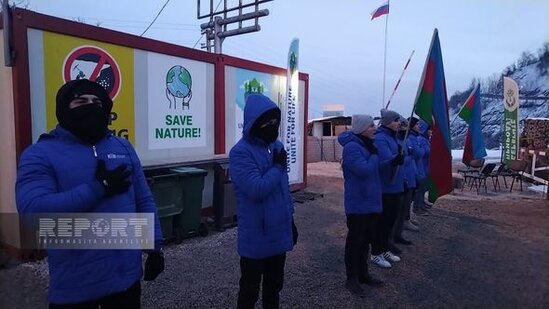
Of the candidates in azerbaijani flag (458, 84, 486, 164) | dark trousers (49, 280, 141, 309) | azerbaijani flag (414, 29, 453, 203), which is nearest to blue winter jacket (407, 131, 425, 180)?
azerbaijani flag (414, 29, 453, 203)

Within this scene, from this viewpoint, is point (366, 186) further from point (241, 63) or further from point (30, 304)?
point (241, 63)

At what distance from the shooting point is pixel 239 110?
7961mm

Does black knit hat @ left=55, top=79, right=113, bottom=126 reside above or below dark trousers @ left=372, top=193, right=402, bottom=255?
above

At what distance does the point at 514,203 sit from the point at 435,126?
6715mm

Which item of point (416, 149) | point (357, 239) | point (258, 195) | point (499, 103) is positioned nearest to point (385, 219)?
point (357, 239)

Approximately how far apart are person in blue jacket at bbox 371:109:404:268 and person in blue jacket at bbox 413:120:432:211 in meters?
2.03

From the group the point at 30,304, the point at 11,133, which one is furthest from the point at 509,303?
the point at 11,133

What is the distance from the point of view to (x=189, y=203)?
612 centimetres

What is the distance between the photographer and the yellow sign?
4.90m

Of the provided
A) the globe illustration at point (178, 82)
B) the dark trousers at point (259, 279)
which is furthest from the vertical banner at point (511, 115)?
the dark trousers at point (259, 279)

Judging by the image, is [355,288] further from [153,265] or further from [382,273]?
[153,265]

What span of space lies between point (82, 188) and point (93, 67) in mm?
3996

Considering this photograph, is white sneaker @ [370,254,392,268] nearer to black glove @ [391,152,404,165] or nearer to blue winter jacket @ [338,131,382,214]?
blue winter jacket @ [338,131,382,214]

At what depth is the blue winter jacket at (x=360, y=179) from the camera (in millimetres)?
3939
